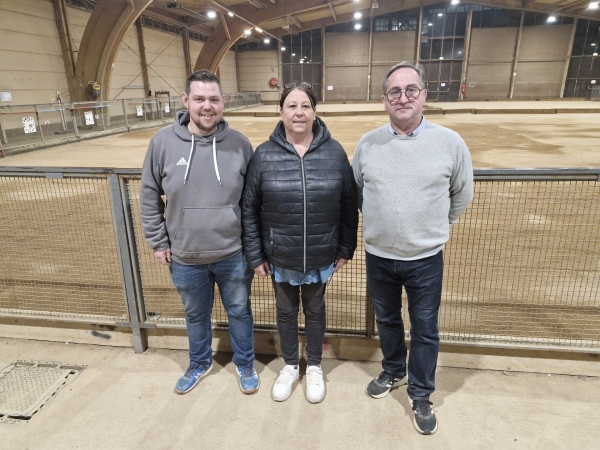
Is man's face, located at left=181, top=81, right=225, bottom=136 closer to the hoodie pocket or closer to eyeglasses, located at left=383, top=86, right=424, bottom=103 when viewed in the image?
the hoodie pocket

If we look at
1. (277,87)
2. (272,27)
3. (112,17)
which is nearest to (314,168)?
(112,17)

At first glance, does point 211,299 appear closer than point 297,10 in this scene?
Yes

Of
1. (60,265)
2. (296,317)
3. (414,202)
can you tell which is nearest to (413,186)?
(414,202)

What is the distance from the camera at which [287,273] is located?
2.13 meters

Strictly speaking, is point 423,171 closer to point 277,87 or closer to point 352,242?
point 352,242

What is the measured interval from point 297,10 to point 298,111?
22040 mm

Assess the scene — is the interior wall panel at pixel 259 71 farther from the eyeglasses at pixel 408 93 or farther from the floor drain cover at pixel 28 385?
the eyeglasses at pixel 408 93

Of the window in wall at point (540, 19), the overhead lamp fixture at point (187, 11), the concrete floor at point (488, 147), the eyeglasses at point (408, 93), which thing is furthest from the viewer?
the window in wall at point (540, 19)

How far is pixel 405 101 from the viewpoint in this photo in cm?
180

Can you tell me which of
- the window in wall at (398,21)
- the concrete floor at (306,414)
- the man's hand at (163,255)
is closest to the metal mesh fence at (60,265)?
the concrete floor at (306,414)

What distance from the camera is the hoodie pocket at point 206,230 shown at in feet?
6.72

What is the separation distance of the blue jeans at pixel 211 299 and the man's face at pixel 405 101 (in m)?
1.09

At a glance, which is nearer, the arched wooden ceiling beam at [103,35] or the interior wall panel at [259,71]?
the arched wooden ceiling beam at [103,35]

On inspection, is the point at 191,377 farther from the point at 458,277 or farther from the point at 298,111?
the point at 458,277
